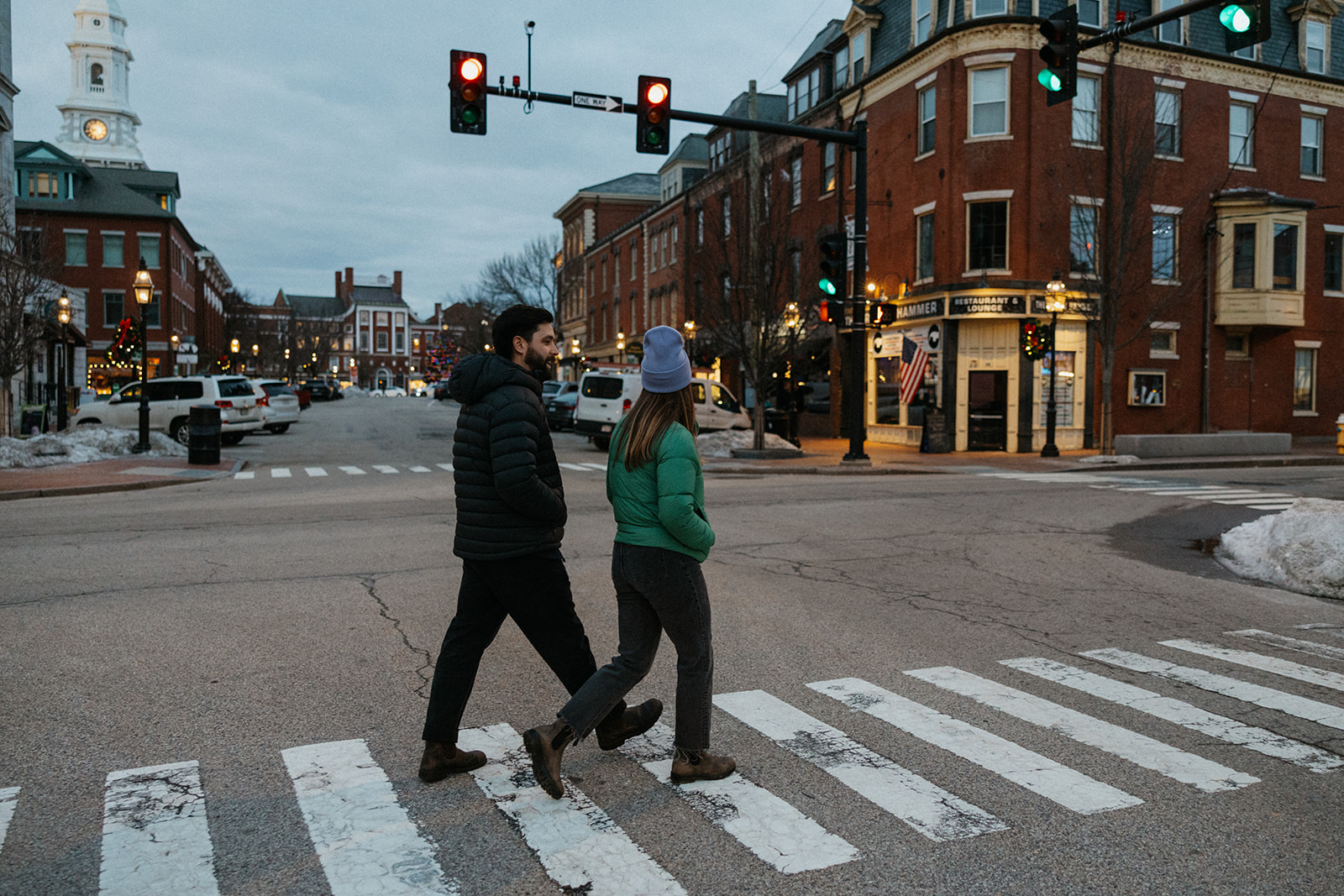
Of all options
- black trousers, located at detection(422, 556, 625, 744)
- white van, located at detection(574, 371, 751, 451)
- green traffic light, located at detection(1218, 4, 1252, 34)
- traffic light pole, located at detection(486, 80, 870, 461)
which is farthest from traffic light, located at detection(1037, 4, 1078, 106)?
→ white van, located at detection(574, 371, 751, 451)

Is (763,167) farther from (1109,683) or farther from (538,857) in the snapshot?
(538,857)

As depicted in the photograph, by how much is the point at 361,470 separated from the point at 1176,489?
49.1 ft

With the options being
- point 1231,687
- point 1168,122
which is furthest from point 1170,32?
point 1231,687

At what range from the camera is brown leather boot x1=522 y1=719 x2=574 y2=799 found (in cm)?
405

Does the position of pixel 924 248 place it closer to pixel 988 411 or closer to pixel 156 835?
pixel 988 411

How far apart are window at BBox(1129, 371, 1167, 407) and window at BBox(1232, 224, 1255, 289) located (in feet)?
12.0

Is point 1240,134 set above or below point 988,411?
above

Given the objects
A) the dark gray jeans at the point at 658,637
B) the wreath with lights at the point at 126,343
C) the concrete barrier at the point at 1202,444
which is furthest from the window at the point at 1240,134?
the dark gray jeans at the point at 658,637

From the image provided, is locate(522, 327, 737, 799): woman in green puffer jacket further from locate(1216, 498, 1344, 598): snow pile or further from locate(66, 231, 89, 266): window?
locate(66, 231, 89, 266): window

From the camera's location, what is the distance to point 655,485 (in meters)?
4.10

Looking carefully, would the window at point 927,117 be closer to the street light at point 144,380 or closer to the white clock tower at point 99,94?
the street light at point 144,380

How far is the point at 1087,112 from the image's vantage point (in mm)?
26109

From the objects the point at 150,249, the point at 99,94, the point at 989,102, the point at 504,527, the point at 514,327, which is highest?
the point at 99,94

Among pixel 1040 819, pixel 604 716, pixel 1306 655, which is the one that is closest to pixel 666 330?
pixel 604 716
